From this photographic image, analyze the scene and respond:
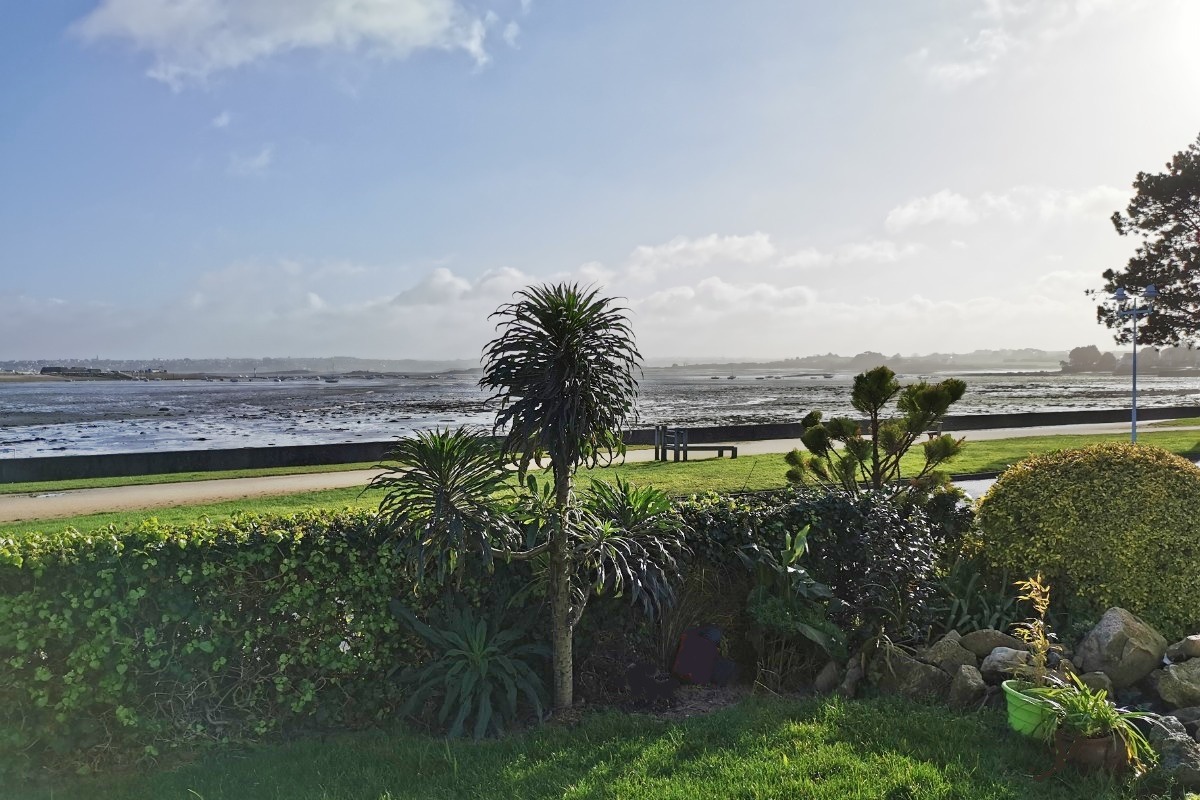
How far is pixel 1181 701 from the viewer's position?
13.4 ft

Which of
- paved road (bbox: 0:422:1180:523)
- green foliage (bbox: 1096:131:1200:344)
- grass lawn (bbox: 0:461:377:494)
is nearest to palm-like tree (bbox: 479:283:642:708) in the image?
paved road (bbox: 0:422:1180:523)

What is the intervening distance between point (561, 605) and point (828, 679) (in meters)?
1.79

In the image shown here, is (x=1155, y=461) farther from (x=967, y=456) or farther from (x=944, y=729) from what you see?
(x=967, y=456)

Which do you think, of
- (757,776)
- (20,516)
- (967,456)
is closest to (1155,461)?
(757,776)

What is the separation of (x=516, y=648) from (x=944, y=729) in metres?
2.41

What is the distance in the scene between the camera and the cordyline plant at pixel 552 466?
404cm

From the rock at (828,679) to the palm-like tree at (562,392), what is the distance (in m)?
1.57

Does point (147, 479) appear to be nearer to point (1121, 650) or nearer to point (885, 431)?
point (885, 431)

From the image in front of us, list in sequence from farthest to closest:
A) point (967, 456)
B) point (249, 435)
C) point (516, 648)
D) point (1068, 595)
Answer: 1. point (249, 435)
2. point (967, 456)
3. point (1068, 595)
4. point (516, 648)

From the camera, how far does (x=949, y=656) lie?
4.55 metres

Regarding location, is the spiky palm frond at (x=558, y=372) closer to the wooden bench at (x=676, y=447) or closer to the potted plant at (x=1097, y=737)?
the potted plant at (x=1097, y=737)

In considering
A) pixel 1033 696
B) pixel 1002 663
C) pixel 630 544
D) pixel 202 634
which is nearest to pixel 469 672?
pixel 630 544

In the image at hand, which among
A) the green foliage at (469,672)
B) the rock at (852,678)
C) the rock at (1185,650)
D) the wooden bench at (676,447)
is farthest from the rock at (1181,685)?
the wooden bench at (676,447)

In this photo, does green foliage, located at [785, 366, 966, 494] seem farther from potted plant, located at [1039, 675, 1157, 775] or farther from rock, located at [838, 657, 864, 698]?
potted plant, located at [1039, 675, 1157, 775]
